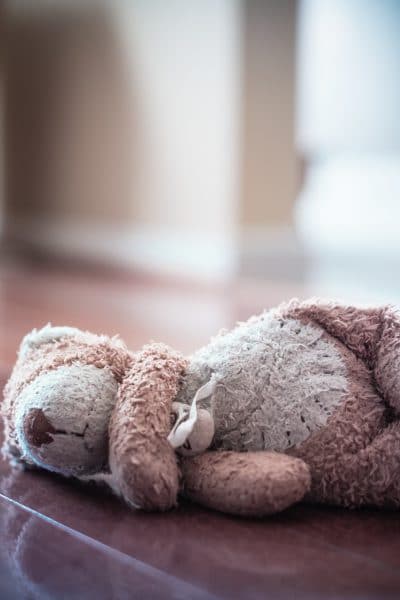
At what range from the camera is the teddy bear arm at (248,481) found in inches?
24.4

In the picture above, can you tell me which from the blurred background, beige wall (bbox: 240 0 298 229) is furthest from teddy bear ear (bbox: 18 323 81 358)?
beige wall (bbox: 240 0 298 229)

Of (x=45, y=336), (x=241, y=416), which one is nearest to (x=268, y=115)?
(x=45, y=336)

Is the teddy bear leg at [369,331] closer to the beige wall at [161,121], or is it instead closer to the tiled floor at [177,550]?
the tiled floor at [177,550]

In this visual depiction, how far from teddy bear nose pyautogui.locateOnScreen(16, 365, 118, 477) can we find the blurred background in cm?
207

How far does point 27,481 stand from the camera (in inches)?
29.6

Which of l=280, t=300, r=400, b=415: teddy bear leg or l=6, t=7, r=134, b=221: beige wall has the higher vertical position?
l=6, t=7, r=134, b=221: beige wall

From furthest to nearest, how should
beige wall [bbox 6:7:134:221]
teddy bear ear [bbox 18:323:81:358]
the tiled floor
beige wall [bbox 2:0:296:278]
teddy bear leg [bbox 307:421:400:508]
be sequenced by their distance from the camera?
beige wall [bbox 6:7:134:221], beige wall [bbox 2:0:296:278], teddy bear ear [bbox 18:323:81:358], teddy bear leg [bbox 307:421:400:508], the tiled floor

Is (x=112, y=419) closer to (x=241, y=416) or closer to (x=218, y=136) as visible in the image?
(x=241, y=416)

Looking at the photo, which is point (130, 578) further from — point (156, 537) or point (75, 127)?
point (75, 127)

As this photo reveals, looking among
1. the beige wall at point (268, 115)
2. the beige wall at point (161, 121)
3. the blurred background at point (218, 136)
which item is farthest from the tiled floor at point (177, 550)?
the beige wall at point (268, 115)

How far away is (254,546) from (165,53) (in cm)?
279

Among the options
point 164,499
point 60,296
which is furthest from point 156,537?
point 60,296

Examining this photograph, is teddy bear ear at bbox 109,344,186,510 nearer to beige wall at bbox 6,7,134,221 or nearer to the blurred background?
the blurred background

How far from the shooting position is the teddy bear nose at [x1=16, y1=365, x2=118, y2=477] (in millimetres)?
659
